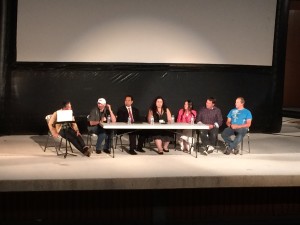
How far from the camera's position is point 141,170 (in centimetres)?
773

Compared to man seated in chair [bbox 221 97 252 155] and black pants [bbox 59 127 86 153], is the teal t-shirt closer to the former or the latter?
man seated in chair [bbox 221 97 252 155]

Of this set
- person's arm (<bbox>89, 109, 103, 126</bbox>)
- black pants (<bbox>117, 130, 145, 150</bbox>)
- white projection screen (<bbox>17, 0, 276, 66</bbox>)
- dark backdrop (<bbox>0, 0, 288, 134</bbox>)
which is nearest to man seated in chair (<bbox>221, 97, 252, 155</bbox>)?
black pants (<bbox>117, 130, 145, 150</bbox>)

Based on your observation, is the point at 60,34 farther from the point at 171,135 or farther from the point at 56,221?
the point at 56,221

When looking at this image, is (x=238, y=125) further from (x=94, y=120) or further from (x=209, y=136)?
(x=94, y=120)

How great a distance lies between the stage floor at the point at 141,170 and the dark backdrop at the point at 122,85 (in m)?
1.44

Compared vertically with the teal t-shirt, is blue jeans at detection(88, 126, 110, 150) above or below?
below

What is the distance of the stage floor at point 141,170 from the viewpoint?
7184 mm

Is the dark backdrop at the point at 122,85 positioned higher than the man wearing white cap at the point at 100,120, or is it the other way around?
the dark backdrop at the point at 122,85

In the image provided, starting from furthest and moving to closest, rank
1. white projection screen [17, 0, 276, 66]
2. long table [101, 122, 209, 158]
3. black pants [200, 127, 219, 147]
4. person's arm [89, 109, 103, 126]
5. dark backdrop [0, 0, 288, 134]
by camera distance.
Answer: dark backdrop [0, 0, 288, 134] < white projection screen [17, 0, 276, 66] < black pants [200, 127, 219, 147] < person's arm [89, 109, 103, 126] < long table [101, 122, 209, 158]

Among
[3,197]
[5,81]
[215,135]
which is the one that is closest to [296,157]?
[215,135]

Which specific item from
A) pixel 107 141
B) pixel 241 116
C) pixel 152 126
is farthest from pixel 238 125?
pixel 107 141

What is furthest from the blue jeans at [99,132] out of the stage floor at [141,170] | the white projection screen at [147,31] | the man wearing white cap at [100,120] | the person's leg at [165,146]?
the white projection screen at [147,31]

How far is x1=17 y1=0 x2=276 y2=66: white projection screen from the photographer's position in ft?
35.1

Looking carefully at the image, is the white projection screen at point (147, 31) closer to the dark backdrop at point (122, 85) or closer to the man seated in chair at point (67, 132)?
the dark backdrop at point (122, 85)
